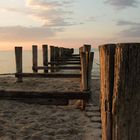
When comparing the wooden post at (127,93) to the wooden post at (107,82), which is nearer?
the wooden post at (127,93)

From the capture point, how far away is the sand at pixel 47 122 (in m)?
6.60

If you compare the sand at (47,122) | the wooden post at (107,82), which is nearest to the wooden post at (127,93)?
the wooden post at (107,82)

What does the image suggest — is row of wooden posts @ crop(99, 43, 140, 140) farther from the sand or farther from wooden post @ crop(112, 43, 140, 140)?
the sand

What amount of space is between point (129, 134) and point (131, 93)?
36 centimetres

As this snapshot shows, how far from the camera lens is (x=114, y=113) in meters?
3.17

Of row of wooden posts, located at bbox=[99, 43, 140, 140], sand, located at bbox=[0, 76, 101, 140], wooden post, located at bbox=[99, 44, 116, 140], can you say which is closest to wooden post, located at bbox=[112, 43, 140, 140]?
row of wooden posts, located at bbox=[99, 43, 140, 140]

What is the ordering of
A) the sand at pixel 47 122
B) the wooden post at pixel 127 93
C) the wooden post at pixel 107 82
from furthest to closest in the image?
1. the sand at pixel 47 122
2. the wooden post at pixel 107 82
3. the wooden post at pixel 127 93

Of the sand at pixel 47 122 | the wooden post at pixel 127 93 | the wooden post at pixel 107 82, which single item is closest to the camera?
the wooden post at pixel 127 93

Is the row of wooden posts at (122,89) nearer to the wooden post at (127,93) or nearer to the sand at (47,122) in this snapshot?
the wooden post at (127,93)

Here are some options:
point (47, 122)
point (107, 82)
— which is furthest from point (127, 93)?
point (47, 122)

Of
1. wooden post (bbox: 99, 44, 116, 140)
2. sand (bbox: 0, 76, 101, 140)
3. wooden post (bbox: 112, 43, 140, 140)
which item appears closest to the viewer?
wooden post (bbox: 112, 43, 140, 140)

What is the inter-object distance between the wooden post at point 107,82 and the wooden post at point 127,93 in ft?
0.34

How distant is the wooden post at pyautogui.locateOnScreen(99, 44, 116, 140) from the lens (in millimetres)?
3188

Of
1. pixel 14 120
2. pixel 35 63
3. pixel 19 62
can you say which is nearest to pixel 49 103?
pixel 14 120
